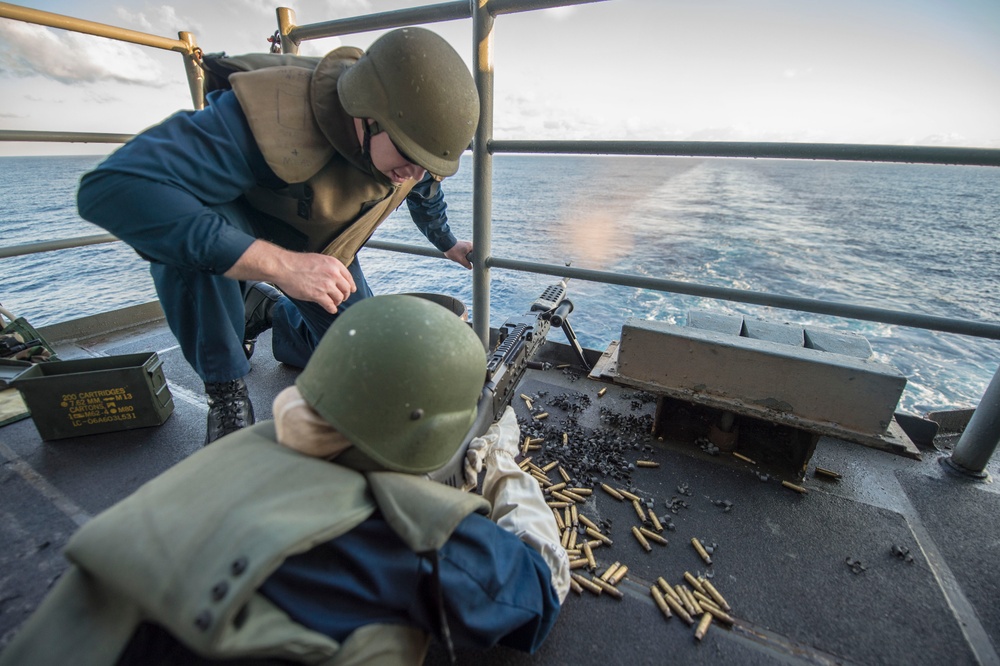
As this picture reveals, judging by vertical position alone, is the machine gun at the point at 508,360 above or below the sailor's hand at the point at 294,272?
below

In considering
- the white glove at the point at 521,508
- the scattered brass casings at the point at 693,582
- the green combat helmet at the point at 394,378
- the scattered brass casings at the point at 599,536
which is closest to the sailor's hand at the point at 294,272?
the green combat helmet at the point at 394,378

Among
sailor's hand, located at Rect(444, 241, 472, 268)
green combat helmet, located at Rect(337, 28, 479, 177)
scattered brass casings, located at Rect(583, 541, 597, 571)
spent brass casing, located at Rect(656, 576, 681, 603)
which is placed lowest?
scattered brass casings, located at Rect(583, 541, 597, 571)

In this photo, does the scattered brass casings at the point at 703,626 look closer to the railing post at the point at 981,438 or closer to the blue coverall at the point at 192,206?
the railing post at the point at 981,438

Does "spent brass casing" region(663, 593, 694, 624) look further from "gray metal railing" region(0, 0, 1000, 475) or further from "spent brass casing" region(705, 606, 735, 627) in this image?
"gray metal railing" region(0, 0, 1000, 475)

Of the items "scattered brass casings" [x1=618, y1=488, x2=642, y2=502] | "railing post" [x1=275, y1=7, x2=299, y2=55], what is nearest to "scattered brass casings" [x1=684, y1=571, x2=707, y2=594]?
"scattered brass casings" [x1=618, y1=488, x2=642, y2=502]

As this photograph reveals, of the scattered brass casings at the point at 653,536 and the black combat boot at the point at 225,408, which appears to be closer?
the scattered brass casings at the point at 653,536

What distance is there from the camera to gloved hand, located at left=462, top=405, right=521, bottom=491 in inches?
64.9

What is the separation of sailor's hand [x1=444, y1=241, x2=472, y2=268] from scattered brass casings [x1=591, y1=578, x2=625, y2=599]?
66.8 inches

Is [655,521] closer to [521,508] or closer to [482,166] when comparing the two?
[521,508]

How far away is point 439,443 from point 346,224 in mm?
1316

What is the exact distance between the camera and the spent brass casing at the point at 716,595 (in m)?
1.52

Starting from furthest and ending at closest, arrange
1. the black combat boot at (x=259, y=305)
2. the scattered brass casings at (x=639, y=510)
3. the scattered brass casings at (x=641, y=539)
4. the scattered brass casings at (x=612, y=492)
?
the black combat boot at (x=259, y=305) < the scattered brass casings at (x=612, y=492) < the scattered brass casings at (x=639, y=510) < the scattered brass casings at (x=641, y=539)

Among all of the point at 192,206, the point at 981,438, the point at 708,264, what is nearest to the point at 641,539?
the point at 981,438

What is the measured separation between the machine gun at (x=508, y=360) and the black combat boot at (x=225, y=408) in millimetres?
1133
